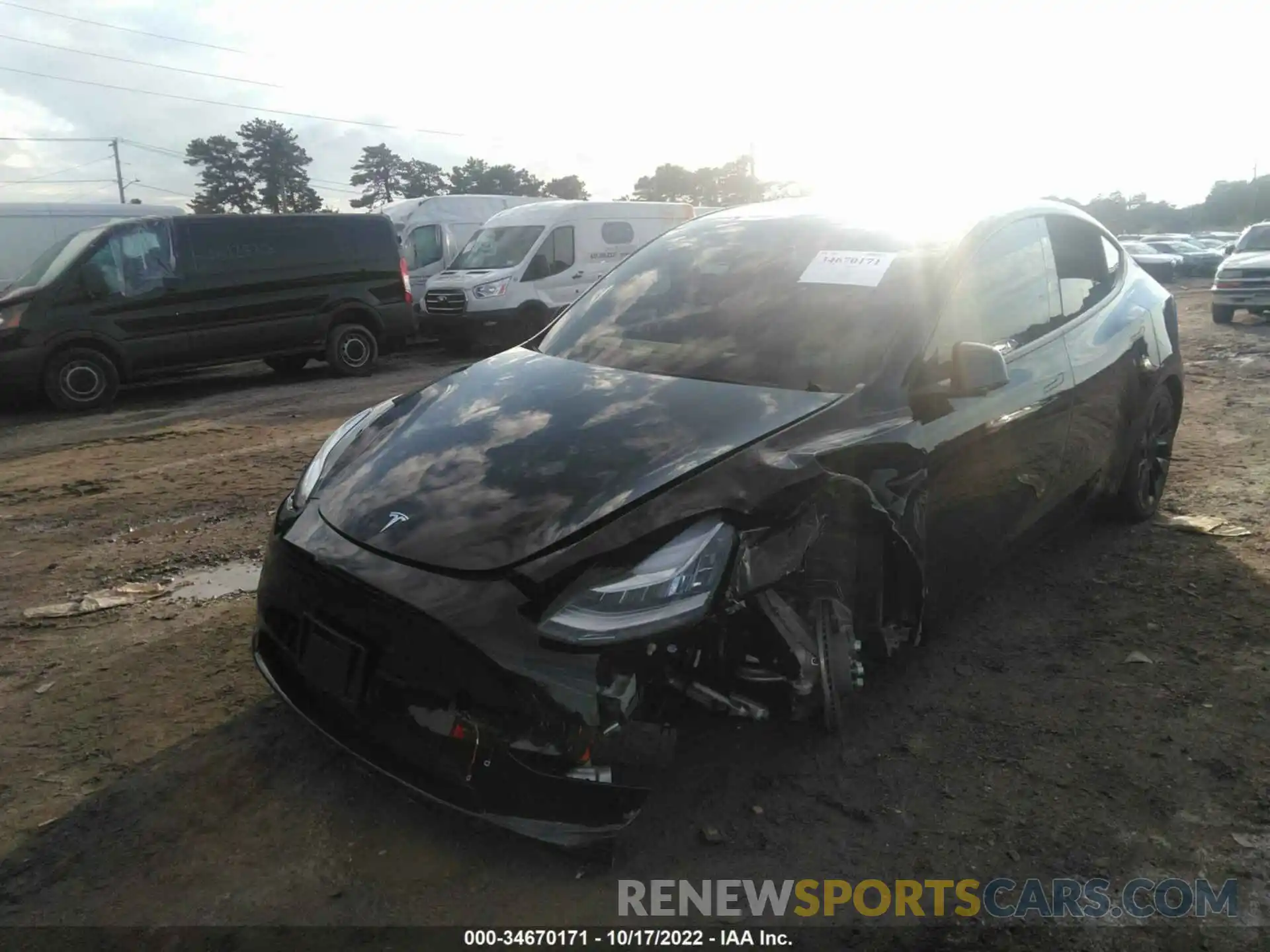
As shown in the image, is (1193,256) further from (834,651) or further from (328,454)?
(328,454)

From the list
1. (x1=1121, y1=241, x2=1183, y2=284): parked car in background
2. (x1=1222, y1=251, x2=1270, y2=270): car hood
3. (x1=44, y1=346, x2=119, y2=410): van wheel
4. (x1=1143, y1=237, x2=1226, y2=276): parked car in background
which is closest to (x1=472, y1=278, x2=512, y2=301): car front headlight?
(x1=44, y1=346, x2=119, y2=410): van wheel

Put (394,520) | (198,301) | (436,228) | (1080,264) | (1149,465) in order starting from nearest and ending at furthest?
(394,520) → (1080,264) → (1149,465) → (198,301) → (436,228)

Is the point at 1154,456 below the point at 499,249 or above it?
below

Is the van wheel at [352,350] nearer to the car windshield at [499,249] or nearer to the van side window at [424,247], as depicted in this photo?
the car windshield at [499,249]

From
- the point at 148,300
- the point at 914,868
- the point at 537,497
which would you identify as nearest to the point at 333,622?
the point at 537,497

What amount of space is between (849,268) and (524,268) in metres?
10.7

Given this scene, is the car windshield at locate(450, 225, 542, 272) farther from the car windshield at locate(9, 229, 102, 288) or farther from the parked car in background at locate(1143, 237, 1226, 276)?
the parked car in background at locate(1143, 237, 1226, 276)

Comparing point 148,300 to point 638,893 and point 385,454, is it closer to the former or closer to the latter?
point 385,454

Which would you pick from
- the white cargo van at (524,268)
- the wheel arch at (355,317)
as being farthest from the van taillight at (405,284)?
the white cargo van at (524,268)

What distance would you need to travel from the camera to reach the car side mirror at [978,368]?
2.95 meters

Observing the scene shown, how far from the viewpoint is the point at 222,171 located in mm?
56906

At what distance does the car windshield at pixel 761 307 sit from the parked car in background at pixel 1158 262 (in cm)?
2569

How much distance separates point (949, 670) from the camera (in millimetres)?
3393

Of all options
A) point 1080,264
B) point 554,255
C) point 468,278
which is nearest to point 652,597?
point 1080,264
